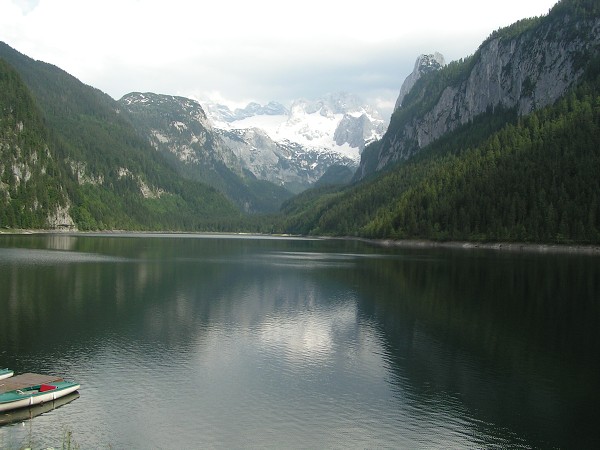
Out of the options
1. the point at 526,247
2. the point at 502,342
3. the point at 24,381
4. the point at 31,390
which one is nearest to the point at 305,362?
the point at 502,342

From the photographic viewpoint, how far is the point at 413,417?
32.2 metres

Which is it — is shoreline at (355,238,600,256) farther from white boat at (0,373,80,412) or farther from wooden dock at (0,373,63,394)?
wooden dock at (0,373,63,394)

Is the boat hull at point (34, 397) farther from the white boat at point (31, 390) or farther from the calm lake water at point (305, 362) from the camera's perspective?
the calm lake water at point (305, 362)

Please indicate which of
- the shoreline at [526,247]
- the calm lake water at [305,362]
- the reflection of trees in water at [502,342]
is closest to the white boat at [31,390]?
the calm lake water at [305,362]

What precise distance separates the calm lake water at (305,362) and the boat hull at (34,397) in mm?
678

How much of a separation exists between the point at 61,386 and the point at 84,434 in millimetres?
5476

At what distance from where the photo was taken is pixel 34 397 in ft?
103

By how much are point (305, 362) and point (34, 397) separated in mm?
19617

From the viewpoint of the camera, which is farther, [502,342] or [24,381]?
[502,342]

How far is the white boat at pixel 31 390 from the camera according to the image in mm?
30656

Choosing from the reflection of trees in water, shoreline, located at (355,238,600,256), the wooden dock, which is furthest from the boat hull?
shoreline, located at (355,238,600,256)

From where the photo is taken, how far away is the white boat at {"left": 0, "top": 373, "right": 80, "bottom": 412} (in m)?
30.7

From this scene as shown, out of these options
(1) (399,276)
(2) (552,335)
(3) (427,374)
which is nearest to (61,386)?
(3) (427,374)

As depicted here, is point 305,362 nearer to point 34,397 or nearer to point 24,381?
point 34,397
